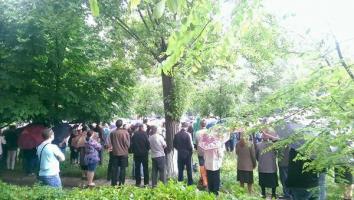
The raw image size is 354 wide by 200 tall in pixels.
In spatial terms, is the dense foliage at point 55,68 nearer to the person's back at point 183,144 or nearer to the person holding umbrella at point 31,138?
the person holding umbrella at point 31,138

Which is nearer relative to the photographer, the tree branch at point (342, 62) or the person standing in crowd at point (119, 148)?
the tree branch at point (342, 62)

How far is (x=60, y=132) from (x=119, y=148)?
140 inches

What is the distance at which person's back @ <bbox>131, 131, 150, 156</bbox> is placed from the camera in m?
11.8

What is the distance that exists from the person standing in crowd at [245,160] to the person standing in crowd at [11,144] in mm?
8588

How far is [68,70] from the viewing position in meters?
13.1

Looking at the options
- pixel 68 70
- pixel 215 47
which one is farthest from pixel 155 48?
pixel 215 47

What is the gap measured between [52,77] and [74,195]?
724cm

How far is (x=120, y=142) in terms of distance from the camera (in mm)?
11703

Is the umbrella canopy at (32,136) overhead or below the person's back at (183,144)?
overhead

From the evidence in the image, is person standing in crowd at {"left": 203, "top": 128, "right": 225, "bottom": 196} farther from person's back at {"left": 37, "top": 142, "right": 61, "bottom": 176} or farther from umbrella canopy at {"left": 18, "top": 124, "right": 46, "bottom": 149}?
umbrella canopy at {"left": 18, "top": 124, "right": 46, "bottom": 149}

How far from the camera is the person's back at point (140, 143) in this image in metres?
11.8

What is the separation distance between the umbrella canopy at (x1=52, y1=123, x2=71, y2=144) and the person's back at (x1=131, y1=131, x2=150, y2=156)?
3.62 metres

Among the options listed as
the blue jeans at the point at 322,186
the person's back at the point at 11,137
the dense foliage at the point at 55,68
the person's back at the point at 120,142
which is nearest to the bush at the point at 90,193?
the blue jeans at the point at 322,186

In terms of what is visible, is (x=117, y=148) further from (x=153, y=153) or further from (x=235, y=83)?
(x=235, y=83)
